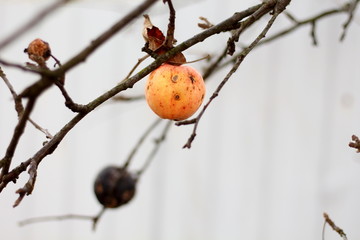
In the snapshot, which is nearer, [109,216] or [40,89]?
[40,89]

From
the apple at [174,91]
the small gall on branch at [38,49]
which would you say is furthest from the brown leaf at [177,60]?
the small gall on branch at [38,49]

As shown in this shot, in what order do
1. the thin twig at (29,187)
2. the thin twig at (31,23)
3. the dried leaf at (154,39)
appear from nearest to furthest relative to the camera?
the thin twig at (31,23), the thin twig at (29,187), the dried leaf at (154,39)

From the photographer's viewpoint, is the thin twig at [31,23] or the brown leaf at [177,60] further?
the brown leaf at [177,60]

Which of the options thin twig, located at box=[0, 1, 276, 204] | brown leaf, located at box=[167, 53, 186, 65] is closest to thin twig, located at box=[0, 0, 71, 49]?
thin twig, located at box=[0, 1, 276, 204]

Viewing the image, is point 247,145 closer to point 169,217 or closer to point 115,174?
point 169,217

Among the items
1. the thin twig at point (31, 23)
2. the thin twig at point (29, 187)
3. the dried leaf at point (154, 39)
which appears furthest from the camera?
the dried leaf at point (154, 39)

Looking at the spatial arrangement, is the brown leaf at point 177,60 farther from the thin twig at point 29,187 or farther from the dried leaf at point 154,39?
the thin twig at point 29,187

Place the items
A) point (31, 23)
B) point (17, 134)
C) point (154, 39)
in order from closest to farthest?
point (31, 23) → point (17, 134) → point (154, 39)

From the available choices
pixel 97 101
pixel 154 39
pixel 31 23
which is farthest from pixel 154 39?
pixel 31 23

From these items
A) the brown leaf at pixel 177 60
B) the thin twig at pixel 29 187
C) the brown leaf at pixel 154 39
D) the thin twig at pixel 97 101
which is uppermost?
the brown leaf at pixel 154 39

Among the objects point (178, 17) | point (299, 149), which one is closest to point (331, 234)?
point (299, 149)

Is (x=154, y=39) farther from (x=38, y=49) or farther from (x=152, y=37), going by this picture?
(x=38, y=49)
